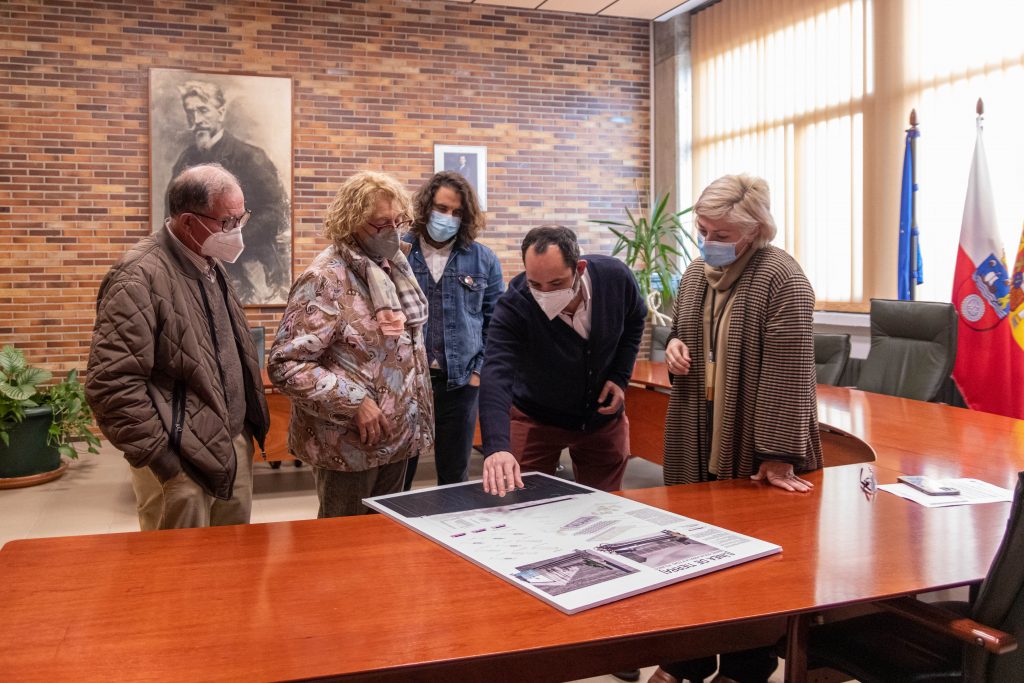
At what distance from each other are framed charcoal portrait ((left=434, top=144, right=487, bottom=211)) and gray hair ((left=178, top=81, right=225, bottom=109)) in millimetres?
1884

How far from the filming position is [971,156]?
526 cm

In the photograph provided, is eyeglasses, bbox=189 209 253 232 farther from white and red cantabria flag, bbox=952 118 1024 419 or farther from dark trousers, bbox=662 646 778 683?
white and red cantabria flag, bbox=952 118 1024 419

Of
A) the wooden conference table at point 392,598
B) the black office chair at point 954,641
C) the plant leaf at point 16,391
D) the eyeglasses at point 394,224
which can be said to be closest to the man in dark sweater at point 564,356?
the eyeglasses at point 394,224

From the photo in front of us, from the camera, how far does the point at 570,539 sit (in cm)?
173

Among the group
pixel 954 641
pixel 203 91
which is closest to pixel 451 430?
pixel 954 641

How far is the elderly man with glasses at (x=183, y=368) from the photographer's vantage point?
6.65ft

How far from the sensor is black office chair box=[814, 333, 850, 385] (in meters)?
5.00

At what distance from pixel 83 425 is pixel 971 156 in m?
6.26

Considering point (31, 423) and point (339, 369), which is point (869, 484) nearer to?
point (339, 369)

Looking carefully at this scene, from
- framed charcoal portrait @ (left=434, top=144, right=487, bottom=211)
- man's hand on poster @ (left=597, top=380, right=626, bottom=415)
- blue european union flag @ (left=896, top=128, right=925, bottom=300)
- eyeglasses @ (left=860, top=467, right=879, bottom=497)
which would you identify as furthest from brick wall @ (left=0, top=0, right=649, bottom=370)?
eyeglasses @ (left=860, top=467, right=879, bottom=497)

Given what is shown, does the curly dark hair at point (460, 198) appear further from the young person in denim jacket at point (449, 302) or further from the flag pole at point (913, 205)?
the flag pole at point (913, 205)

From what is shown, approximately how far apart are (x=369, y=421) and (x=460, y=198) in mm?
1142

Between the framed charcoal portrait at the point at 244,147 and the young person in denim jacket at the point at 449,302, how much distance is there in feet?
13.8

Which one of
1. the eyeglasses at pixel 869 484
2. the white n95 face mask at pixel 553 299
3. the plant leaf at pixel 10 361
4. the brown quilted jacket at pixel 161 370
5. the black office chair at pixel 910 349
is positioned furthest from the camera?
the plant leaf at pixel 10 361
